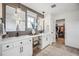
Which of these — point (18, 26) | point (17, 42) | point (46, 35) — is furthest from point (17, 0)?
point (46, 35)

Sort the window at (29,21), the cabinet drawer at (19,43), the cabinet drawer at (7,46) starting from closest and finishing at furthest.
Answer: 1. the cabinet drawer at (7,46)
2. the cabinet drawer at (19,43)
3. the window at (29,21)

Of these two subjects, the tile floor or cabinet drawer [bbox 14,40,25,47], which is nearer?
cabinet drawer [bbox 14,40,25,47]

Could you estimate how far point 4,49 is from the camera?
44.6 inches

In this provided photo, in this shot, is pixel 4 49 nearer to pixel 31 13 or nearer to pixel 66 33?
pixel 31 13

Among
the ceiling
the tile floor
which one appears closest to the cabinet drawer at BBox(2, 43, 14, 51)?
the tile floor

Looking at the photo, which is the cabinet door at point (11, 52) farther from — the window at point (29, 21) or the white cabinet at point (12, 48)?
the window at point (29, 21)

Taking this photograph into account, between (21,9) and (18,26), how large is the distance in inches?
21.6

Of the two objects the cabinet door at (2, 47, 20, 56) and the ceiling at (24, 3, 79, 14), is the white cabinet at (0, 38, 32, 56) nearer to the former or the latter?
the cabinet door at (2, 47, 20, 56)

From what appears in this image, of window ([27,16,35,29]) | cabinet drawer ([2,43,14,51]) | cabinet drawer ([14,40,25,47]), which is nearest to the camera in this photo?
cabinet drawer ([2,43,14,51])

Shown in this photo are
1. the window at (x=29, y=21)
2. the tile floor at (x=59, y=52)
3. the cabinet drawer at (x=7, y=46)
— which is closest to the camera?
the cabinet drawer at (x=7, y=46)

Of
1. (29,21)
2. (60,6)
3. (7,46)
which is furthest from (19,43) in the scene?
(60,6)

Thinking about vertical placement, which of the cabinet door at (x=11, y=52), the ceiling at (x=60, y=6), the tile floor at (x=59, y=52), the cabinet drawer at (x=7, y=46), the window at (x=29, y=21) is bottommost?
the tile floor at (x=59, y=52)

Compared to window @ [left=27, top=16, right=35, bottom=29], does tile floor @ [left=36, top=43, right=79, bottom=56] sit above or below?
below

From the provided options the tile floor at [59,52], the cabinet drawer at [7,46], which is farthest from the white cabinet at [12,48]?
the tile floor at [59,52]
